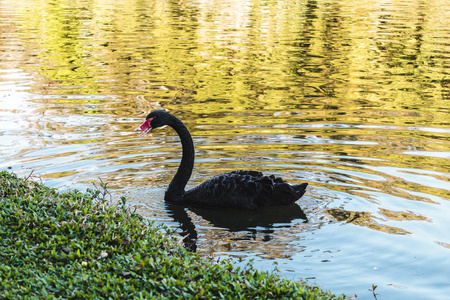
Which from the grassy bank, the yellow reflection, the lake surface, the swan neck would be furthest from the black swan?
the grassy bank

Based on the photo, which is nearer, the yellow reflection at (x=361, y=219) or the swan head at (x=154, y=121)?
the yellow reflection at (x=361, y=219)

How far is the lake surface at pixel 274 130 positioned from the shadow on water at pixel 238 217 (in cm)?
3

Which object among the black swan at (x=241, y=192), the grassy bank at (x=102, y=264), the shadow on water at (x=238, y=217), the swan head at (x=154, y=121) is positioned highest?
the swan head at (x=154, y=121)

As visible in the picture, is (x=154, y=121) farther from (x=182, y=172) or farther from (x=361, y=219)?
(x=361, y=219)

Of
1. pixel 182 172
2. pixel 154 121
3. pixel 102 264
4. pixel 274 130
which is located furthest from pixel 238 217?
pixel 274 130

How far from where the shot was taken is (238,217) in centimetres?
710

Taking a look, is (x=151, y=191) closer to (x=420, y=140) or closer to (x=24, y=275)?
(x=24, y=275)

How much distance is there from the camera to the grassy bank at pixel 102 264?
434 cm

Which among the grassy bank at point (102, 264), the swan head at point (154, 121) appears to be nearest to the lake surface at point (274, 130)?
the grassy bank at point (102, 264)

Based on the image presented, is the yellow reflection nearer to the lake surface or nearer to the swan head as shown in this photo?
the lake surface

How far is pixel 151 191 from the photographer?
7805 mm

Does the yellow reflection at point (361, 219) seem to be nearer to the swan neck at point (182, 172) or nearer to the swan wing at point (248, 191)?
the swan wing at point (248, 191)

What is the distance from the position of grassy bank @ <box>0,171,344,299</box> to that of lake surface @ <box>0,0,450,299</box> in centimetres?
61

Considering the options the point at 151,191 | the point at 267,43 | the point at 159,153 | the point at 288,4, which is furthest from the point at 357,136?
the point at 288,4
